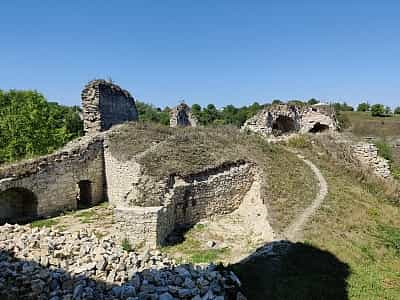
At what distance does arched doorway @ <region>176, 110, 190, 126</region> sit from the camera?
2400cm

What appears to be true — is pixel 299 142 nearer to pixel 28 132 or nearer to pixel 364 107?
pixel 28 132

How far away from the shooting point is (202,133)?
15.6m

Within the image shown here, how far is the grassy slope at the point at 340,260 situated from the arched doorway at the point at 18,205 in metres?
8.68

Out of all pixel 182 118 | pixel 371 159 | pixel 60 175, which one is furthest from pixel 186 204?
pixel 182 118

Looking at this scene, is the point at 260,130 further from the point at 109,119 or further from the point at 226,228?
the point at 226,228

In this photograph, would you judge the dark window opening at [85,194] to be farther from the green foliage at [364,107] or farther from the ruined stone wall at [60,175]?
the green foliage at [364,107]

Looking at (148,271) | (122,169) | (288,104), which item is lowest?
(148,271)

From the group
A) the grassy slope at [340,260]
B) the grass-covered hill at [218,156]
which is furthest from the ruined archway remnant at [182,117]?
the grassy slope at [340,260]

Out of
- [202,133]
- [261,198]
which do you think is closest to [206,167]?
[261,198]

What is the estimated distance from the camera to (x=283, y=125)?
24062mm

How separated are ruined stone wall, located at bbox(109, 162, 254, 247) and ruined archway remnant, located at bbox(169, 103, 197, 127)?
1080 centimetres

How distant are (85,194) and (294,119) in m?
13.4

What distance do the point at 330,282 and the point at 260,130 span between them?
1459 centimetres

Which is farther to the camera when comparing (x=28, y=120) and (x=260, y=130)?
(x=28, y=120)
